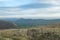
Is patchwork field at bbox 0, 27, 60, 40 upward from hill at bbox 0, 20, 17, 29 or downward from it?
downward

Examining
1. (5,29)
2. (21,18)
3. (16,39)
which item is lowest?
(16,39)

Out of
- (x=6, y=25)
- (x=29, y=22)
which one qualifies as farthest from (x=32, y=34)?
(x=6, y=25)

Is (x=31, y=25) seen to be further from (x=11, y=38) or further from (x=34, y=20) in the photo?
(x=11, y=38)

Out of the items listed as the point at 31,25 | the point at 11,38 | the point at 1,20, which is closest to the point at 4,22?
the point at 1,20

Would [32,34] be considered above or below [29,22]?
below

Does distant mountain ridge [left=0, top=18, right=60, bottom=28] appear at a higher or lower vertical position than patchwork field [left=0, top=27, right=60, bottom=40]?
higher

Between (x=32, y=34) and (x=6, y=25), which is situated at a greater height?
(x=6, y=25)

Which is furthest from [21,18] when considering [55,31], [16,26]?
[55,31]

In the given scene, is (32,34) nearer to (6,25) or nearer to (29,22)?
(29,22)

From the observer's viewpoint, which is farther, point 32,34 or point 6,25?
point 32,34

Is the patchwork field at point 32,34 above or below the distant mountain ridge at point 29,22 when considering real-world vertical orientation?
below

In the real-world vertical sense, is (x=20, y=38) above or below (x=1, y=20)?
below
